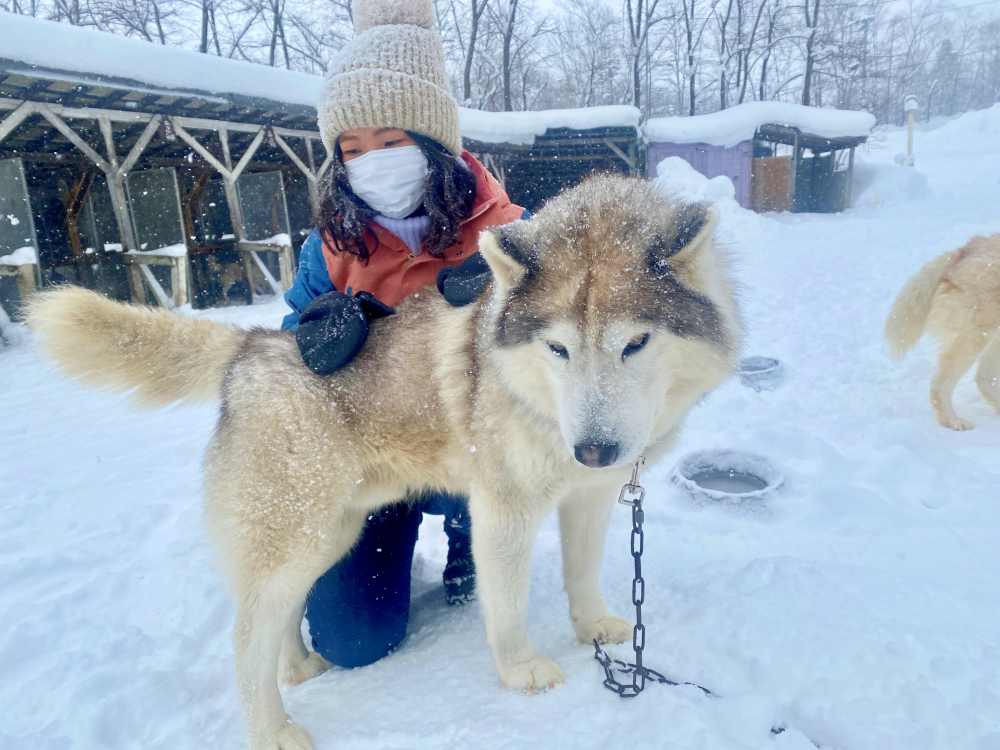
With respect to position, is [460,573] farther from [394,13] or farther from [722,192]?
[722,192]

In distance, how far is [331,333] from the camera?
6.95ft

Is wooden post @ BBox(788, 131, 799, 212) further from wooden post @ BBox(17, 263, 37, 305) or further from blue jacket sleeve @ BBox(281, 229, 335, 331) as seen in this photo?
blue jacket sleeve @ BBox(281, 229, 335, 331)

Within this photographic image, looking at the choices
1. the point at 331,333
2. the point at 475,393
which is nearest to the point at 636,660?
the point at 475,393

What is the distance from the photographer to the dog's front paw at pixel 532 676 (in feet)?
6.91

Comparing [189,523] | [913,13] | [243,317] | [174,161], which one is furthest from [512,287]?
[913,13]

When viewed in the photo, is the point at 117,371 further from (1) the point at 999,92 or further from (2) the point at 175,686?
(1) the point at 999,92

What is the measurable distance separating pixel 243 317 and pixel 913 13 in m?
57.6

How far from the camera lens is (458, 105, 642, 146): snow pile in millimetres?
14969

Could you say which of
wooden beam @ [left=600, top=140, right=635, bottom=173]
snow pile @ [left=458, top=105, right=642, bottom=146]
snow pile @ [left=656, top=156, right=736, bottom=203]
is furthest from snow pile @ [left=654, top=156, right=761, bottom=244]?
snow pile @ [left=458, top=105, right=642, bottom=146]

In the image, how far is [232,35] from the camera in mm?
26266

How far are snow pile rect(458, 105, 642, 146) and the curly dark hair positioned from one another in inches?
508

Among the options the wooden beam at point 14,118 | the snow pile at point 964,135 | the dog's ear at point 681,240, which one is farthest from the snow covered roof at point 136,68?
the snow pile at point 964,135

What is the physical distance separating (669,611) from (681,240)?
1490 millimetres

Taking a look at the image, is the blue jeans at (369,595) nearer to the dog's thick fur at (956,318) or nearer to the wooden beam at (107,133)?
the dog's thick fur at (956,318)
